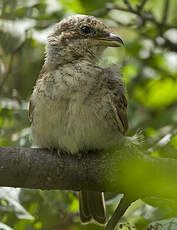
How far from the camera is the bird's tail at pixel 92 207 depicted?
3.87 metres

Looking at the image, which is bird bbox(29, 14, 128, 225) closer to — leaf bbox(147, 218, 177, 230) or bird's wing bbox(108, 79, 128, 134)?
bird's wing bbox(108, 79, 128, 134)

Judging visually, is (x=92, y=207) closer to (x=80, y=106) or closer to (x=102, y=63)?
(x=80, y=106)

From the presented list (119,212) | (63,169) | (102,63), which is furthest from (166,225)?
(102,63)

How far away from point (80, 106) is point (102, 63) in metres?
0.75

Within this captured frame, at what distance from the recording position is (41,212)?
3.67m

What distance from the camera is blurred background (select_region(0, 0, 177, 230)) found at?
3371mm

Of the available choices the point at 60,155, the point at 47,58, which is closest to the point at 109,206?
the point at 60,155

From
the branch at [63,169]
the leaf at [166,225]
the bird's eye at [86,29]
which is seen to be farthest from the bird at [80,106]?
the leaf at [166,225]

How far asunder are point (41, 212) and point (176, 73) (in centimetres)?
310

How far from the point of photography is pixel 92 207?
4168 mm

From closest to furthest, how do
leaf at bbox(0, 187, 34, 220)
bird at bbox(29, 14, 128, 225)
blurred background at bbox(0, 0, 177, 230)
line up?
1. leaf at bbox(0, 187, 34, 220)
2. blurred background at bbox(0, 0, 177, 230)
3. bird at bbox(29, 14, 128, 225)

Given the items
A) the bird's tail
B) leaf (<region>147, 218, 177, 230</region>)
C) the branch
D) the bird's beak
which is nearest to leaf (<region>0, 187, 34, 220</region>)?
the branch

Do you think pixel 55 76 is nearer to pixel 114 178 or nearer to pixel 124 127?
pixel 124 127

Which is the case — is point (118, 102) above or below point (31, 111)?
above
